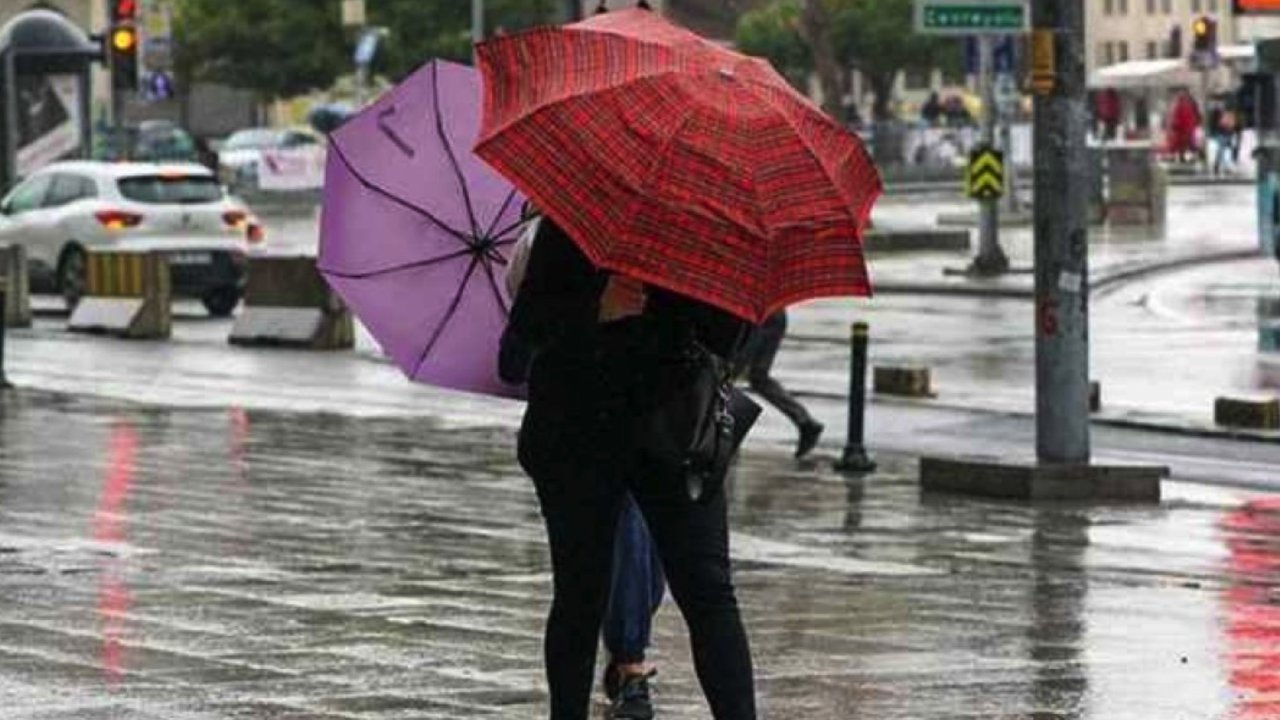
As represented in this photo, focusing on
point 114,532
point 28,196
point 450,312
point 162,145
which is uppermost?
point 450,312

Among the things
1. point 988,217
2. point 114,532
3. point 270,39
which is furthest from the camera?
point 270,39

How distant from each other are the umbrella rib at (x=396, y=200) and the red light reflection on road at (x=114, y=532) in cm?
182

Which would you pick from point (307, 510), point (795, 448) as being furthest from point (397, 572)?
point (795, 448)

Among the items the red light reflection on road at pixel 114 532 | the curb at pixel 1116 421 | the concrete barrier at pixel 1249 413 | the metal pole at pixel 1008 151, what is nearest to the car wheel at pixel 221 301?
the curb at pixel 1116 421

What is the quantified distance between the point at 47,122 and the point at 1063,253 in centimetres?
2795

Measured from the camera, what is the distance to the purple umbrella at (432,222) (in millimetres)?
10039

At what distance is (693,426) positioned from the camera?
28.4 ft

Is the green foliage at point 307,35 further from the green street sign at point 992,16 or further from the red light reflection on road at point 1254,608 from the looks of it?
the red light reflection on road at point 1254,608

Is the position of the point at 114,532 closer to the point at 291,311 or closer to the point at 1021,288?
the point at 291,311

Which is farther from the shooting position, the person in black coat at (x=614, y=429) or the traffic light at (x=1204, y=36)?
the traffic light at (x=1204, y=36)

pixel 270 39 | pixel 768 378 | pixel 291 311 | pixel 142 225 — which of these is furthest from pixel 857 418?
pixel 270 39

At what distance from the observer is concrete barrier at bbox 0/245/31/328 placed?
3369cm

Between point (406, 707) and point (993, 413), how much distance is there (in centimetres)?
1400

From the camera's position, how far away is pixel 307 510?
17016 mm
